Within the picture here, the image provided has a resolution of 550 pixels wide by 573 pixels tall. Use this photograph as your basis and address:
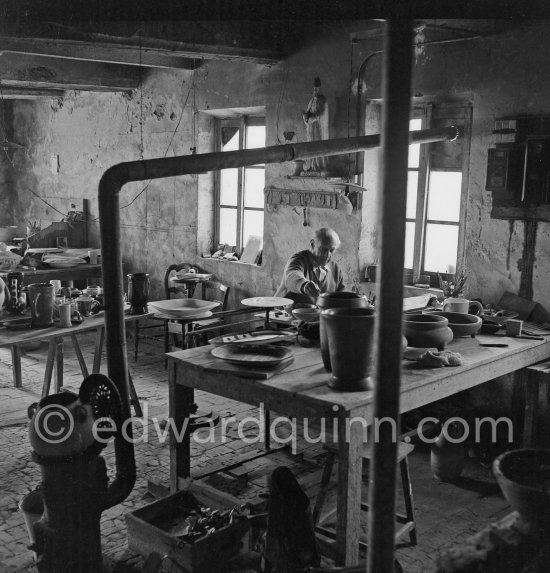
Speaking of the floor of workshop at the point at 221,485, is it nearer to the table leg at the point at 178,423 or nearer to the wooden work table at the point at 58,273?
the table leg at the point at 178,423

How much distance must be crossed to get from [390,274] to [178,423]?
308cm

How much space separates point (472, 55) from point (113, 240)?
3.86m

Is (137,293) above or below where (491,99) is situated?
below

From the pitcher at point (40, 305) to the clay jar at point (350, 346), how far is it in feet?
10.0

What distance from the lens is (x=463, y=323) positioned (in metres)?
5.59

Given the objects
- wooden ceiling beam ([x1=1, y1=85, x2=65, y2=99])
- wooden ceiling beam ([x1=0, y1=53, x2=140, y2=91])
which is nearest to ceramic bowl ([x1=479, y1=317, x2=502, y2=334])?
wooden ceiling beam ([x1=0, y1=53, x2=140, y2=91])

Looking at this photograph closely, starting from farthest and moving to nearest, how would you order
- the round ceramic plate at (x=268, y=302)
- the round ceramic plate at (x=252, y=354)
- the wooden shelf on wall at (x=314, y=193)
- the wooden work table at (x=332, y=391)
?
the wooden shelf on wall at (x=314, y=193)
the round ceramic plate at (x=268, y=302)
the round ceramic plate at (x=252, y=354)
the wooden work table at (x=332, y=391)

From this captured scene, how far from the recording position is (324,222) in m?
8.02

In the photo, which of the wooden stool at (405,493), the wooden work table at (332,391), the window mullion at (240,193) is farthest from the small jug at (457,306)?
the window mullion at (240,193)

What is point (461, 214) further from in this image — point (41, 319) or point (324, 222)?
point (41, 319)

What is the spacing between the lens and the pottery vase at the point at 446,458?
18.2ft

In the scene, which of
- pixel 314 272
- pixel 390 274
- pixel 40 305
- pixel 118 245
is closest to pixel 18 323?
pixel 40 305

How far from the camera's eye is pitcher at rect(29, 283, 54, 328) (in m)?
6.19

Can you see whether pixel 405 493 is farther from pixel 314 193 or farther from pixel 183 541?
pixel 314 193
